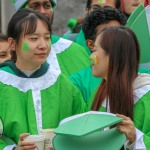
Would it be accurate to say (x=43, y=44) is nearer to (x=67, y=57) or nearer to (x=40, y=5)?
(x=67, y=57)

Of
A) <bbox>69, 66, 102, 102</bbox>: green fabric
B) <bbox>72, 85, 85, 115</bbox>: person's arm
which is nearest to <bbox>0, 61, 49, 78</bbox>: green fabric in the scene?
<bbox>72, 85, 85, 115</bbox>: person's arm

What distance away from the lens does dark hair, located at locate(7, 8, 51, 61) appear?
3.75m

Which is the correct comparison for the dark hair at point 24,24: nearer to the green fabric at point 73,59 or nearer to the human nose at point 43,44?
the human nose at point 43,44

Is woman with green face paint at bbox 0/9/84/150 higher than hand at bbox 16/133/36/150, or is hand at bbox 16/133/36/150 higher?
woman with green face paint at bbox 0/9/84/150

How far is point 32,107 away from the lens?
12.1 feet

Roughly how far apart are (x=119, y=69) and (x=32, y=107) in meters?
0.56

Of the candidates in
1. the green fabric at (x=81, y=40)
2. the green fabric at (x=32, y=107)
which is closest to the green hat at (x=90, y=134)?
the green fabric at (x=32, y=107)

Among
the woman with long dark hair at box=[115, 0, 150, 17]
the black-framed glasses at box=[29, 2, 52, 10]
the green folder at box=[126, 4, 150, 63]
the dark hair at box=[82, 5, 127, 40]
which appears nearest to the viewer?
the green folder at box=[126, 4, 150, 63]

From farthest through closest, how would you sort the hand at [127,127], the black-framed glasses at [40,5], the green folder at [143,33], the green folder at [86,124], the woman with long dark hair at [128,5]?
the woman with long dark hair at [128,5], the black-framed glasses at [40,5], the green folder at [143,33], the hand at [127,127], the green folder at [86,124]

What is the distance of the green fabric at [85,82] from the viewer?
419 centimetres

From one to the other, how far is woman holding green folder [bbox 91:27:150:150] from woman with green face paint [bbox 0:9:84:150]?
0.71 feet

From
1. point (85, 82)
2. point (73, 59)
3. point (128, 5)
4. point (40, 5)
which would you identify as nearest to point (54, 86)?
point (85, 82)

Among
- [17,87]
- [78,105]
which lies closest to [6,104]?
[17,87]

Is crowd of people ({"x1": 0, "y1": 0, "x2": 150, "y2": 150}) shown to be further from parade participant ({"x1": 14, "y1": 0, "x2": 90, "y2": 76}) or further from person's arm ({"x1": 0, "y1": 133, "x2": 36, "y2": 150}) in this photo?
parade participant ({"x1": 14, "y1": 0, "x2": 90, "y2": 76})
